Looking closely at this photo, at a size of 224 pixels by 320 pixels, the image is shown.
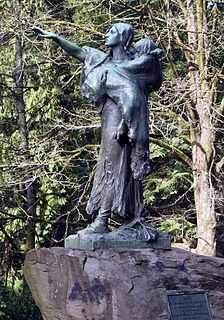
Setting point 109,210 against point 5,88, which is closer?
point 109,210

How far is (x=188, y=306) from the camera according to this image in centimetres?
628

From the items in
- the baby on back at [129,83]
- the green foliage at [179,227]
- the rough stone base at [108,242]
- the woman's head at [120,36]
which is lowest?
the green foliage at [179,227]

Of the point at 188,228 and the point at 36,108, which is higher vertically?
the point at 36,108

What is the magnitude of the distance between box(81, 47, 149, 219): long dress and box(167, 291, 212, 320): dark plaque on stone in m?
0.99

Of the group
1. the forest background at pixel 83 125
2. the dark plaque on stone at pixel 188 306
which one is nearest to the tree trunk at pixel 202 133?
the forest background at pixel 83 125

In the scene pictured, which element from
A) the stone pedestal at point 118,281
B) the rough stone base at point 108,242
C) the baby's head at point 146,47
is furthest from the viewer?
the baby's head at point 146,47

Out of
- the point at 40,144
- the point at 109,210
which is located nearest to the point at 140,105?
the point at 109,210

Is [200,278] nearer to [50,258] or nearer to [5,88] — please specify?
[50,258]

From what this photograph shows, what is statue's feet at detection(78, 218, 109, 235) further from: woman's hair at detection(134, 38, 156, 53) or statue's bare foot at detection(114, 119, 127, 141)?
woman's hair at detection(134, 38, 156, 53)

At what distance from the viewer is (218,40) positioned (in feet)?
42.2

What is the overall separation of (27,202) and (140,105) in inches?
351

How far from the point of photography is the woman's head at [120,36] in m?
7.09

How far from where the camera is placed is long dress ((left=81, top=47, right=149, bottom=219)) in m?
6.88

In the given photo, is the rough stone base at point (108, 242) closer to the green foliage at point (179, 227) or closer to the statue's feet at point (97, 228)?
the statue's feet at point (97, 228)
